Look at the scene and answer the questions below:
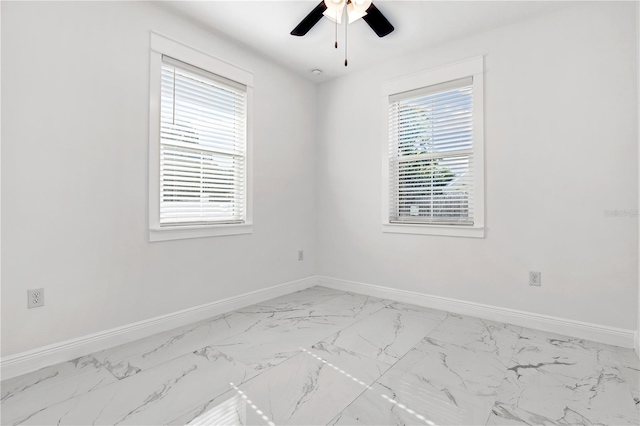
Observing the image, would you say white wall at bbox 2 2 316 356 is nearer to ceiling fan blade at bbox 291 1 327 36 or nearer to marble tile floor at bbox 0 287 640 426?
marble tile floor at bbox 0 287 640 426

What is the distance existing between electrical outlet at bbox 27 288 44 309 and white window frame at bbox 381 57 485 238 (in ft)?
9.89

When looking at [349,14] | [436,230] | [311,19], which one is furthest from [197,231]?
[436,230]

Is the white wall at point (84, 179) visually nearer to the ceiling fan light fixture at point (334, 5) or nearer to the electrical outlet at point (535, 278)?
the ceiling fan light fixture at point (334, 5)

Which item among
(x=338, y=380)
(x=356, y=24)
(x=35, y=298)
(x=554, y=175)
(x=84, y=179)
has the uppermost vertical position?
(x=356, y=24)

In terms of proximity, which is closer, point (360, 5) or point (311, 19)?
point (360, 5)

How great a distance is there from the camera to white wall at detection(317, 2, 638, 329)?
2508 millimetres

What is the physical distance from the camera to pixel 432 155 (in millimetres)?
3402

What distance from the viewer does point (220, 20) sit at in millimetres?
2943

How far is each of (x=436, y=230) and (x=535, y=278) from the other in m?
0.93

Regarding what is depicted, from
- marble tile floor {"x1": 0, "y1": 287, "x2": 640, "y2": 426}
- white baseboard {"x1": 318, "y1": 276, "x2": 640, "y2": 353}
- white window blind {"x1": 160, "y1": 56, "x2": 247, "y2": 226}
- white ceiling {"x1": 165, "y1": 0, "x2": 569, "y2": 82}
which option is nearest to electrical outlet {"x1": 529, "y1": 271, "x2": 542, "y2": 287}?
white baseboard {"x1": 318, "y1": 276, "x2": 640, "y2": 353}

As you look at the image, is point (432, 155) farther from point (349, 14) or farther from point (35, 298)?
point (35, 298)

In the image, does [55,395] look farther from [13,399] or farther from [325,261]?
[325,261]

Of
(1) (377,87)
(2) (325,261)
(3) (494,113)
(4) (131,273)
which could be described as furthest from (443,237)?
(4) (131,273)

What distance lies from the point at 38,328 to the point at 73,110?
1.45 m
